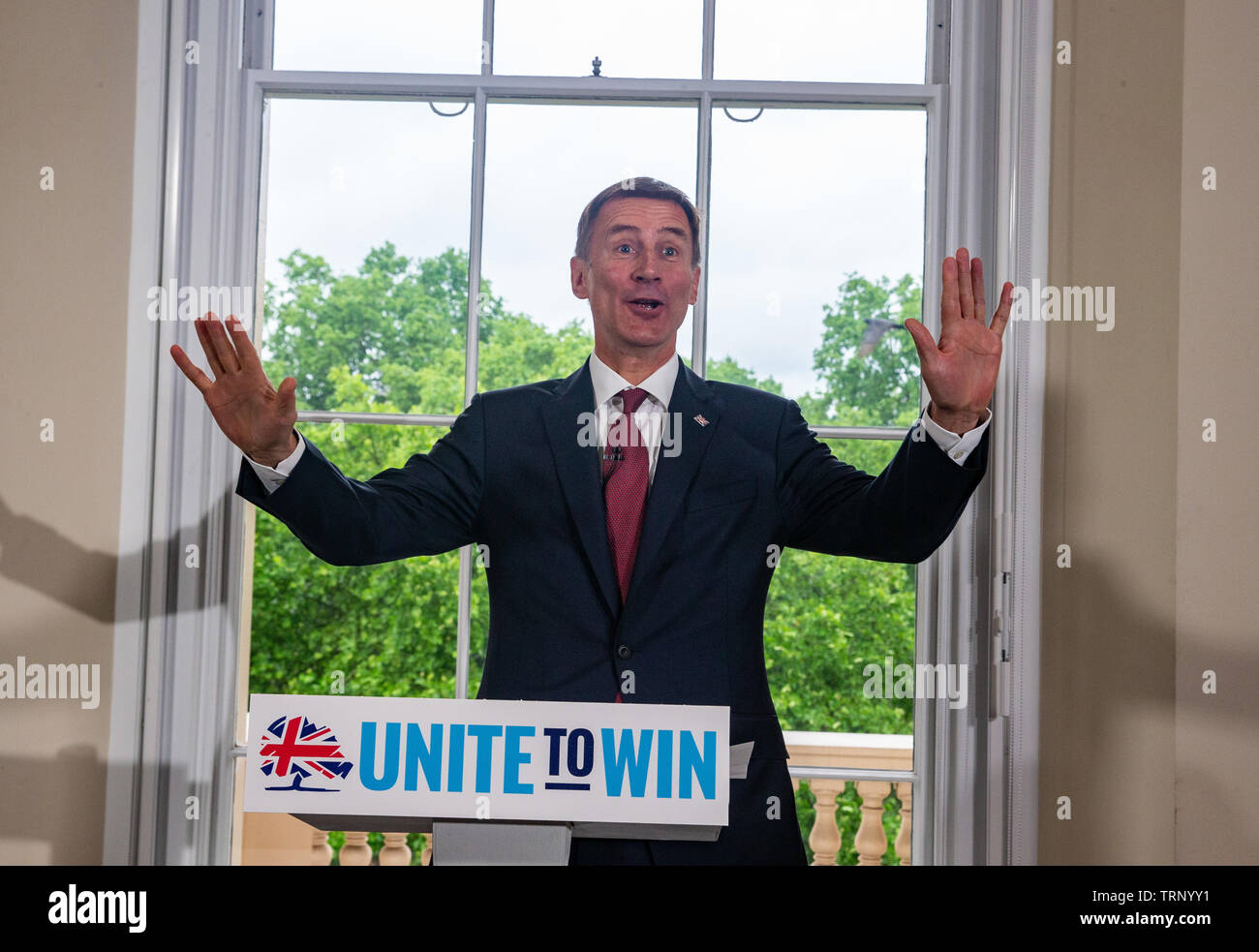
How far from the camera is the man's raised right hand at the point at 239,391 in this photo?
1575 mm

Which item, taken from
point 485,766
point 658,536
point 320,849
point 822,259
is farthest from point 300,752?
point 822,259

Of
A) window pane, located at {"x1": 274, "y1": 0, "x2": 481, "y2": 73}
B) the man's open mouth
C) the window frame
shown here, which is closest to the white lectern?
the window frame

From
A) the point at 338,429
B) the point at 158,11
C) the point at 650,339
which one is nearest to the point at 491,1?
the point at 158,11

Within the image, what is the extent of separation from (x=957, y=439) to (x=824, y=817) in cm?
76

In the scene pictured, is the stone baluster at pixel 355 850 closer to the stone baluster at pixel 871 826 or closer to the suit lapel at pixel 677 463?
the suit lapel at pixel 677 463

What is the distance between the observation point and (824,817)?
1866mm

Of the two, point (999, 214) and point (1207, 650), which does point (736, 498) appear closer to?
point (999, 214)

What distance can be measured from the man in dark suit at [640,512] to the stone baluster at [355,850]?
0.39 metres

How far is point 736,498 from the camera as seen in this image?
71.9 inches

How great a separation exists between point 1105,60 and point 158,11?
178cm

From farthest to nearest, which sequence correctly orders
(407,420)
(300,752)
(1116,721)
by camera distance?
(407,420), (1116,721), (300,752)

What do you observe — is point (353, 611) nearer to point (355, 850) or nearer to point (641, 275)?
point (355, 850)

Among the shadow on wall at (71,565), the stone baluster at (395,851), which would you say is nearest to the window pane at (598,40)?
the shadow on wall at (71,565)
